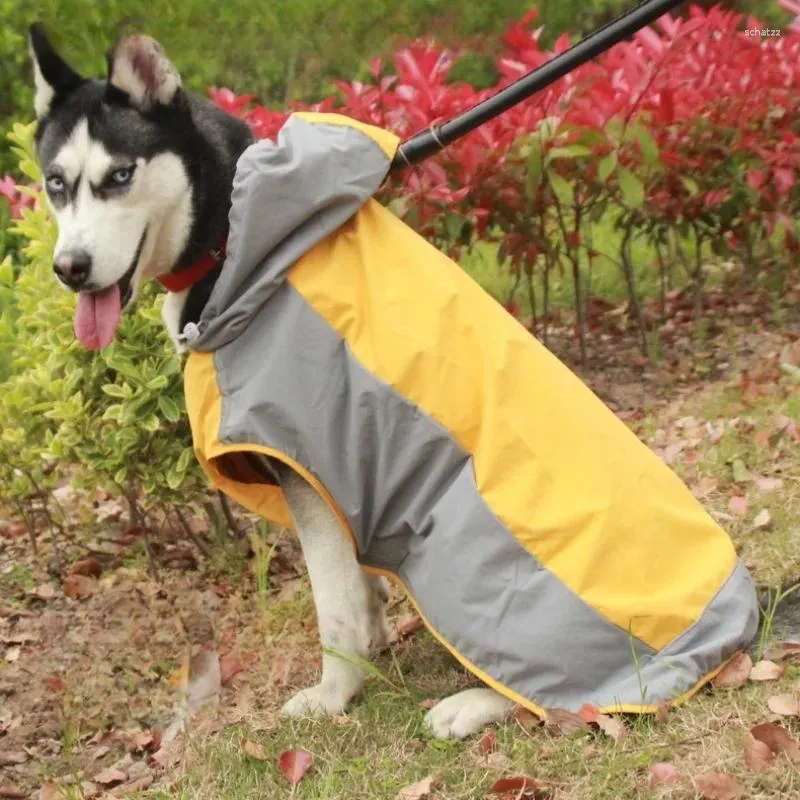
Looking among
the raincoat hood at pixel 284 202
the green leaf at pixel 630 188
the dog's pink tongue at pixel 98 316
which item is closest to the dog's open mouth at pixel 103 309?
the dog's pink tongue at pixel 98 316

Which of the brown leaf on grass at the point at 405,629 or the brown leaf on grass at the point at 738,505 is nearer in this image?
the brown leaf on grass at the point at 405,629

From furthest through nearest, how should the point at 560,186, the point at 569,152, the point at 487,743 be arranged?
1. the point at 560,186
2. the point at 569,152
3. the point at 487,743

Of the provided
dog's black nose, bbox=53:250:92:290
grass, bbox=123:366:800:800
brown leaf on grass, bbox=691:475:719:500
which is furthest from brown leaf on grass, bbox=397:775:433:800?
brown leaf on grass, bbox=691:475:719:500

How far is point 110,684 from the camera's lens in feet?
10.9

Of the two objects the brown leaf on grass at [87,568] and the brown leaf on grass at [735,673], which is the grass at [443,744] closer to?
the brown leaf on grass at [735,673]

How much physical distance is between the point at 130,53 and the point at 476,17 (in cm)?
725

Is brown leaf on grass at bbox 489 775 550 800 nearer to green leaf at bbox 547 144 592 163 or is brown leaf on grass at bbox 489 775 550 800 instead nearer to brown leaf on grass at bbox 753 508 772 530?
brown leaf on grass at bbox 753 508 772 530

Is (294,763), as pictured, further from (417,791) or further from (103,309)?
(103,309)

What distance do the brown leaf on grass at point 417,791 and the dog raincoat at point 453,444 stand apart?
0.27 m

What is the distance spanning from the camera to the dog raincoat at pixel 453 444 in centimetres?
245

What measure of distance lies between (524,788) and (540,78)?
1607 mm

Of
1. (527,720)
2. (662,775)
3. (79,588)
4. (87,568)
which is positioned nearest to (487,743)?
(527,720)

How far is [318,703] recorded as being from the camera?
9.29 feet

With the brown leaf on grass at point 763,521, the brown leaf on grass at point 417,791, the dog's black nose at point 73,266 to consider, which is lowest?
the brown leaf on grass at point 763,521
